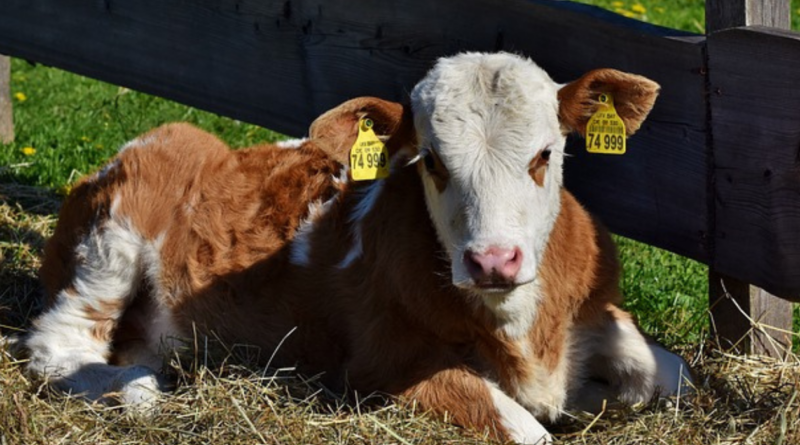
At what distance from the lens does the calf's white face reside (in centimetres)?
448

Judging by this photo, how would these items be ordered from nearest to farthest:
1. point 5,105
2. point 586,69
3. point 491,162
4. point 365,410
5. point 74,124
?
point 491,162 → point 365,410 → point 586,69 → point 5,105 → point 74,124

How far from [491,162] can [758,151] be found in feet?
3.33

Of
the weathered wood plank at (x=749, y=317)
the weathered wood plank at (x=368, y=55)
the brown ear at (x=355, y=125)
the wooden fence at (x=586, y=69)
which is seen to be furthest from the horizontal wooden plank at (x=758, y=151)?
the brown ear at (x=355, y=125)

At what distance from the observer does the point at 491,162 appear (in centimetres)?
464

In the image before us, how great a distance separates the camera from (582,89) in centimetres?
489

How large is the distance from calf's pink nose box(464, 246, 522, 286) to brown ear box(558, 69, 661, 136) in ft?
2.47

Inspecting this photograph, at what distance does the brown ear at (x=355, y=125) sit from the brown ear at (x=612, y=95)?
60cm

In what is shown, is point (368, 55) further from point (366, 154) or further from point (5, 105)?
point (5, 105)

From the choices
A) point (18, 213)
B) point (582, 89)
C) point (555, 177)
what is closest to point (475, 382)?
point (555, 177)

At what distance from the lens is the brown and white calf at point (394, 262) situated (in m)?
4.75

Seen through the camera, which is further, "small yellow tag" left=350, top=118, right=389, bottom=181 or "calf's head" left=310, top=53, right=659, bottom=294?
"small yellow tag" left=350, top=118, right=389, bottom=181

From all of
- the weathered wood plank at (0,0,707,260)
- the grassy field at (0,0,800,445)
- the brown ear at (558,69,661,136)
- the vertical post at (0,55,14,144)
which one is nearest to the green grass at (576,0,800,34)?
the grassy field at (0,0,800,445)

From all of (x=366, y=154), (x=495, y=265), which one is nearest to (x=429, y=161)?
(x=366, y=154)

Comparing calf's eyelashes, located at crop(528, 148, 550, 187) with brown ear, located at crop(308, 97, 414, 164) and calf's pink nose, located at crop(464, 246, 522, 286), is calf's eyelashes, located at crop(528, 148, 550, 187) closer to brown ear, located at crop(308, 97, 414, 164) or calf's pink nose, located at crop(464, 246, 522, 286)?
calf's pink nose, located at crop(464, 246, 522, 286)
